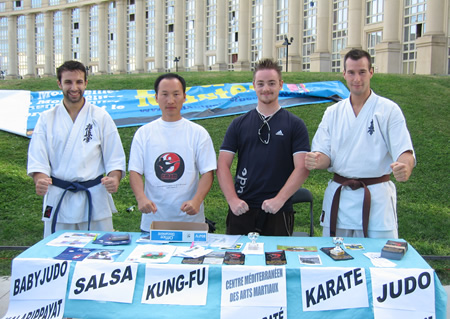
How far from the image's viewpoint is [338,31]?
87.8 ft

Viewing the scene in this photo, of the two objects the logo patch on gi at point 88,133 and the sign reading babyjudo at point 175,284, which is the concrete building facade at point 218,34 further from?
the sign reading babyjudo at point 175,284

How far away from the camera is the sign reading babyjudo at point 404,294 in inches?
84.7

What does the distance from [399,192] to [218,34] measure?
29.7 meters

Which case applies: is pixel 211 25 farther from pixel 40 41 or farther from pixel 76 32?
pixel 40 41

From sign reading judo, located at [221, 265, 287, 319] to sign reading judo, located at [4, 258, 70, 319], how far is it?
0.94 m

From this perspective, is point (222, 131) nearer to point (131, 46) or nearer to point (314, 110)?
point (314, 110)

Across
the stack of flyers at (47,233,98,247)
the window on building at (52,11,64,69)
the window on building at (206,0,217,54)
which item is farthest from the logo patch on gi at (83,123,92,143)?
the window on building at (52,11,64,69)

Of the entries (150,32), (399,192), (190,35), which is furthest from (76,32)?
(399,192)

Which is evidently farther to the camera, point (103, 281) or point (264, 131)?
point (264, 131)

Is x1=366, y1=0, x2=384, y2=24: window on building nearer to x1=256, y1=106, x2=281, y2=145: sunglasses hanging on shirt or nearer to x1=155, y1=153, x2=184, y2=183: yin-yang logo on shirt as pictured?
x1=256, y1=106, x2=281, y2=145: sunglasses hanging on shirt

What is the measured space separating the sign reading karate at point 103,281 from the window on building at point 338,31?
86.9ft

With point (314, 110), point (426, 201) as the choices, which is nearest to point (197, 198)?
point (426, 201)

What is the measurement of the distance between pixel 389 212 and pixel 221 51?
32888 millimetres

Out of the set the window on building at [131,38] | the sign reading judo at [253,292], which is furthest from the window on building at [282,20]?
the sign reading judo at [253,292]
